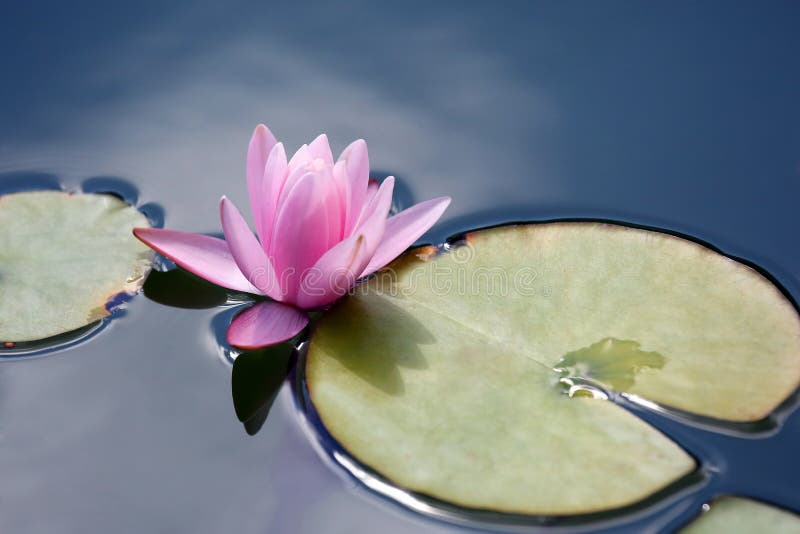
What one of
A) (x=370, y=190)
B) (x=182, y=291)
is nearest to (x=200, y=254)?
(x=182, y=291)

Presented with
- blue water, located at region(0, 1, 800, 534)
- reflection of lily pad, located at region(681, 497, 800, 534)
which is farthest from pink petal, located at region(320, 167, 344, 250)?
reflection of lily pad, located at region(681, 497, 800, 534)

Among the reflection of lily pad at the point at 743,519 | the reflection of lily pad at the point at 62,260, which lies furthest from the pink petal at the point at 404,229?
the reflection of lily pad at the point at 743,519

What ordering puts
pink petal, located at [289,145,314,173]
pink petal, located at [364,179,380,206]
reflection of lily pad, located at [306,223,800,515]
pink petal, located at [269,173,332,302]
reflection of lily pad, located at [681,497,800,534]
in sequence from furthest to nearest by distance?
pink petal, located at [364,179,380,206] < pink petal, located at [289,145,314,173] < pink petal, located at [269,173,332,302] < reflection of lily pad, located at [306,223,800,515] < reflection of lily pad, located at [681,497,800,534]

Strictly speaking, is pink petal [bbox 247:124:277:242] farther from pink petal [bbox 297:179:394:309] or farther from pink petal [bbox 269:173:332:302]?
pink petal [bbox 297:179:394:309]

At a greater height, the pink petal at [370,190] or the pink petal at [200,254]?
the pink petal at [370,190]

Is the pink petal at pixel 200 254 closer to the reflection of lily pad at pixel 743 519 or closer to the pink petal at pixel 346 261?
the pink petal at pixel 346 261

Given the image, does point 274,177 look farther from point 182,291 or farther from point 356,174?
point 182,291

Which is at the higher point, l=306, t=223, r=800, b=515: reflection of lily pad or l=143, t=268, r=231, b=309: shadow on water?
l=306, t=223, r=800, b=515: reflection of lily pad
